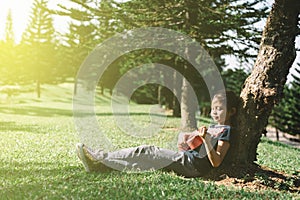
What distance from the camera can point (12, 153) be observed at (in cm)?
791

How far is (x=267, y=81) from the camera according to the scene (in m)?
5.59

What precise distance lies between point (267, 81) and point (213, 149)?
1431mm

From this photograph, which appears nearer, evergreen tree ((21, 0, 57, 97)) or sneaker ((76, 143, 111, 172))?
sneaker ((76, 143, 111, 172))

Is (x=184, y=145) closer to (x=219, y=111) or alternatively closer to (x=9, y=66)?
(x=219, y=111)

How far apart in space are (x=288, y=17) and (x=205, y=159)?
103 inches

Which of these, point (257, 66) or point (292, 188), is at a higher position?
point (257, 66)

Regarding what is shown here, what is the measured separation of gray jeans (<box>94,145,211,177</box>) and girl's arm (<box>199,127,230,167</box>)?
0.34m

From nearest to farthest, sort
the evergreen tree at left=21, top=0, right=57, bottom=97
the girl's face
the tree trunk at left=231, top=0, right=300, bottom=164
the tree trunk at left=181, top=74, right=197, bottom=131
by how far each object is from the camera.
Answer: the girl's face → the tree trunk at left=231, top=0, right=300, bottom=164 → the tree trunk at left=181, top=74, right=197, bottom=131 → the evergreen tree at left=21, top=0, right=57, bottom=97

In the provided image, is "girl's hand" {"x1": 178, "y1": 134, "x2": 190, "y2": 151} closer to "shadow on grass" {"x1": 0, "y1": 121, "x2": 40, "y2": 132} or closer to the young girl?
the young girl

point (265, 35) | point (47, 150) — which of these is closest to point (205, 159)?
point (265, 35)

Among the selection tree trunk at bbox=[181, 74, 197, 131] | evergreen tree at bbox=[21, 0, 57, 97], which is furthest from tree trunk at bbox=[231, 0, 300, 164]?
evergreen tree at bbox=[21, 0, 57, 97]

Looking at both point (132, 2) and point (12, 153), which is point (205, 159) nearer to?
point (12, 153)

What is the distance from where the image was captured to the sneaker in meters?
5.39

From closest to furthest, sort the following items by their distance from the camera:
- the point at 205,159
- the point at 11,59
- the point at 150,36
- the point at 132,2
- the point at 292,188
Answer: the point at 292,188, the point at 205,159, the point at 132,2, the point at 150,36, the point at 11,59
